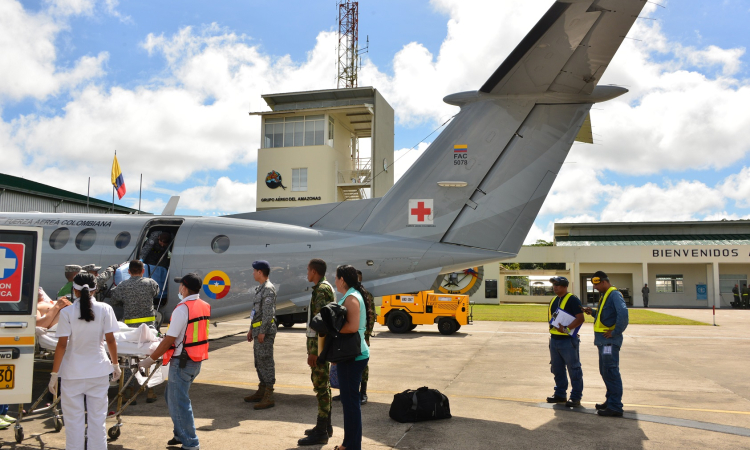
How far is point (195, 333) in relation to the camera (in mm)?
5234

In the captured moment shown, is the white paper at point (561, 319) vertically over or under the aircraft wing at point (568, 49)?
under

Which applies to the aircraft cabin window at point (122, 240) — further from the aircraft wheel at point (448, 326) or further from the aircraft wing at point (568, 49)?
the aircraft wheel at point (448, 326)

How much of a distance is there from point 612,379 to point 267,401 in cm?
480

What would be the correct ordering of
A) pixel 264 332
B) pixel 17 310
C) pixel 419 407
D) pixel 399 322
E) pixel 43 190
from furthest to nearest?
pixel 43 190 < pixel 399 322 < pixel 264 332 < pixel 419 407 < pixel 17 310

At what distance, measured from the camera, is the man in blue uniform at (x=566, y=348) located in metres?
7.23

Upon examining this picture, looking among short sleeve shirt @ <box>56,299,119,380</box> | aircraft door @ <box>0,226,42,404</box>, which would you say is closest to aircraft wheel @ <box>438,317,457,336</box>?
short sleeve shirt @ <box>56,299,119,380</box>

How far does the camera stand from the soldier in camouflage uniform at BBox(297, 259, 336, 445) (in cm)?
553

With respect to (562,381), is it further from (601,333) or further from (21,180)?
(21,180)

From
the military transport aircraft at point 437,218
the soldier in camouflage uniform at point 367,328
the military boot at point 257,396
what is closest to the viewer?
the soldier in camouflage uniform at point 367,328

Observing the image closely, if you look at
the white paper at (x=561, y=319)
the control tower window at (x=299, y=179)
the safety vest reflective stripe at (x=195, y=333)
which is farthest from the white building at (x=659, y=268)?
the safety vest reflective stripe at (x=195, y=333)

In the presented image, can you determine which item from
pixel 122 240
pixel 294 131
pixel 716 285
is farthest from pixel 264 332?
pixel 716 285

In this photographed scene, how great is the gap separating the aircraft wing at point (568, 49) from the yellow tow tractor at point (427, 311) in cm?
1044

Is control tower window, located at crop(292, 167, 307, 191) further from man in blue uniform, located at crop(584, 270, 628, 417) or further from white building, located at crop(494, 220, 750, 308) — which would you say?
man in blue uniform, located at crop(584, 270, 628, 417)

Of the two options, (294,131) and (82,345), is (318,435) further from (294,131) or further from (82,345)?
(294,131)
